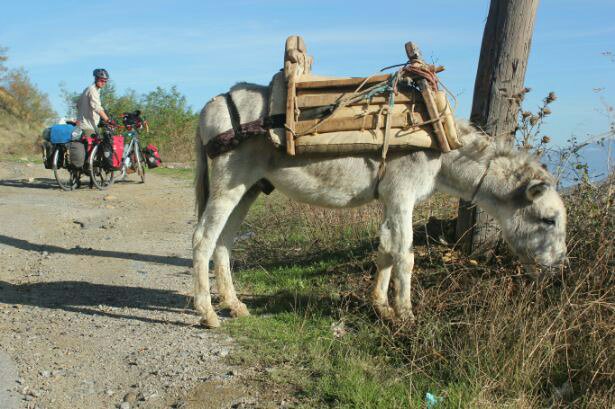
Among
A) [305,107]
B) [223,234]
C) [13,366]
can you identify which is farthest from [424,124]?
[13,366]

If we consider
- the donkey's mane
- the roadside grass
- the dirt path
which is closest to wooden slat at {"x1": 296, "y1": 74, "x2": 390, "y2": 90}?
the donkey's mane

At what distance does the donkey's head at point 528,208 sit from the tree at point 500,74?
0.39 metres

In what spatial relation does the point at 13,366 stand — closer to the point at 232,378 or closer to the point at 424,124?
the point at 232,378

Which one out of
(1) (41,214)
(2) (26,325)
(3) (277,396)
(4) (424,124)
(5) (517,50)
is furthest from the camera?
(1) (41,214)

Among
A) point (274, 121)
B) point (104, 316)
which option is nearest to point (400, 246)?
point (274, 121)

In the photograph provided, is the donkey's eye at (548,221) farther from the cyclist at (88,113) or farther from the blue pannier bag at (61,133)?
the blue pannier bag at (61,133)

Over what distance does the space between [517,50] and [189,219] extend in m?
6.65

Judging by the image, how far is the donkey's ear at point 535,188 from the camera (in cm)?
493

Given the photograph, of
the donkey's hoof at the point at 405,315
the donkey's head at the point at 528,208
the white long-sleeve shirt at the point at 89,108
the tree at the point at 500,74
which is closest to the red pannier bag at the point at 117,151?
the white long-sleeve shirt at the point at 89,108

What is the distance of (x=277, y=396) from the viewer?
3.97 m

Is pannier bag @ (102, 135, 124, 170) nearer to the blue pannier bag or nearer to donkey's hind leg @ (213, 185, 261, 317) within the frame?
the blue pannier bag

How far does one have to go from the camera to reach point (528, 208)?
5105 millimetres

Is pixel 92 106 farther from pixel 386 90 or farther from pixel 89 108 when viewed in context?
pixel 386 90

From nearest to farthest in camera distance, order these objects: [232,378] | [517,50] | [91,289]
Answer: [232,378]
[517,50]
[91,289]
